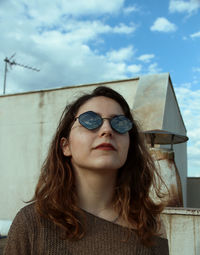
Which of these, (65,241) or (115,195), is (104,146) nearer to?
(115,195)

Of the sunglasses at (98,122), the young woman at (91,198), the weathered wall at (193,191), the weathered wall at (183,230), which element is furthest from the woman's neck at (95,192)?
the weathered wall at (193,191)

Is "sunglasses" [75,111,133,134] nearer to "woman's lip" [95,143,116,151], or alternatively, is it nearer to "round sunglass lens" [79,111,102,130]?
"round sunglass lens" [79,111,102,130]

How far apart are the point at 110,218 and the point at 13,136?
7.01 m

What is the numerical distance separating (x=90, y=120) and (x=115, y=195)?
1.65ft

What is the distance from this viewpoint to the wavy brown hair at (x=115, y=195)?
1.48 meters

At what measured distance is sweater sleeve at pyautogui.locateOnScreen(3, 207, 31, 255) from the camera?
4.40 feet

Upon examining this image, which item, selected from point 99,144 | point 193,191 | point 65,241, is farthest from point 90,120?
point 193,191

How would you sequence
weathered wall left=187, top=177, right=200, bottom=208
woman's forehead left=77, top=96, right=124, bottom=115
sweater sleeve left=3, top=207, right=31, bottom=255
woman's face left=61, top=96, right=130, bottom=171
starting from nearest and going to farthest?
sweater sleeve left=3, top=207, right=31, bottom=255 → woman's face left=61, top=96, right=130, bottom=171 → woman's forehead left=77, top=96, right=124, bottom=115 → weathered wall left=187, top=177, right=200, bottom=208

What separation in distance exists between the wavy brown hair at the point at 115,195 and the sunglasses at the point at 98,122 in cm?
18

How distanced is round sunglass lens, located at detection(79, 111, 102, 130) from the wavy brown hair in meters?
0.18

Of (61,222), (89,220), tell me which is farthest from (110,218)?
(61,222)

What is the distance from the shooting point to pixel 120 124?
1.58 metres

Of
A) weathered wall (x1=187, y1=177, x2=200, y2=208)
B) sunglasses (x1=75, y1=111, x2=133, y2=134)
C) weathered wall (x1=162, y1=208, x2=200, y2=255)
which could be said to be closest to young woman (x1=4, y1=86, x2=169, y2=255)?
sunglasses (x1=75, y1=111, x2=133, y2=134)

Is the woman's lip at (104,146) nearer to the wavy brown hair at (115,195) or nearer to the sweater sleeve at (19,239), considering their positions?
the wavy brown hair at (115,195)
